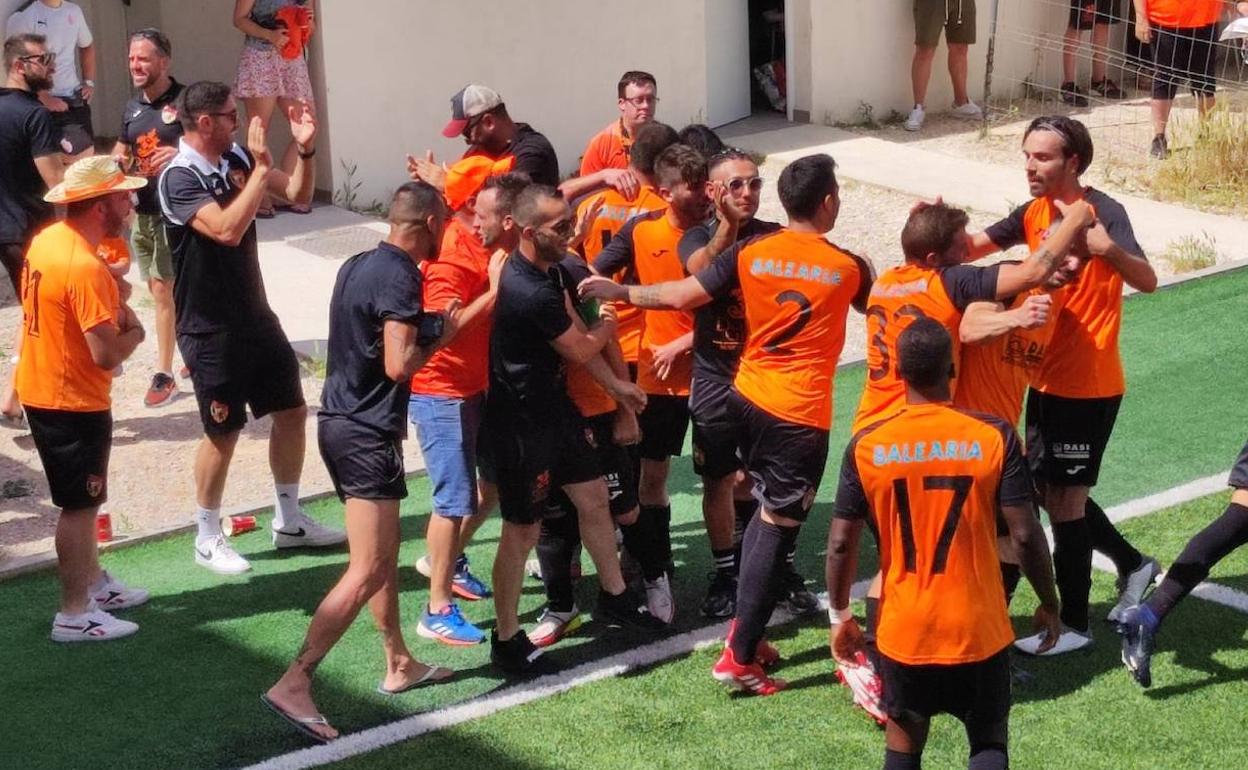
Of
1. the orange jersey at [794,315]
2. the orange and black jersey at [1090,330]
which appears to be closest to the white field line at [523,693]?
the orange jersey at [794,315]

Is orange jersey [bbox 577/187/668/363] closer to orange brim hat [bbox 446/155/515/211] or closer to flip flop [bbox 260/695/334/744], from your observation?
orange brim hat [bbox 446/155/515/211]

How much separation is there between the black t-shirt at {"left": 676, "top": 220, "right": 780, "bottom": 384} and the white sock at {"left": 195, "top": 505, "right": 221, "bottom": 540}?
2432mm

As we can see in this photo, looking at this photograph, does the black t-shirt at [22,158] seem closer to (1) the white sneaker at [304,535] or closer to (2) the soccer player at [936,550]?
(1) the white sneaker at [304,535]

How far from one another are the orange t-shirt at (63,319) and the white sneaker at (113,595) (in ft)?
2.85

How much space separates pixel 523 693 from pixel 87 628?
1876 millimetres

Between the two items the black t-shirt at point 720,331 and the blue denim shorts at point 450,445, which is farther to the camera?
the blue denim shorts at point 450,445

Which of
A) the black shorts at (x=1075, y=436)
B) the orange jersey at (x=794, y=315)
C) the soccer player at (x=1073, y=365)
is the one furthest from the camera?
the black shorts at (x=1075, y=436)

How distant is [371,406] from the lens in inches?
235

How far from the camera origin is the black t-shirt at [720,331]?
6.41m

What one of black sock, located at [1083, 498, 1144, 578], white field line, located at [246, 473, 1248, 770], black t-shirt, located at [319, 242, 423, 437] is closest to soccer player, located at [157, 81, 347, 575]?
black t-shirt, located at [319, 242, 423, 437]

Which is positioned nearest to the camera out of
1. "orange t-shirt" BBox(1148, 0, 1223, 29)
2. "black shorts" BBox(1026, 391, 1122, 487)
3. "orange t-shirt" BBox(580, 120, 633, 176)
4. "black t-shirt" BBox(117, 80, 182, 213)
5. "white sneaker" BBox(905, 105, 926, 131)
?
"black shorts" BBox(1026, 391, 1122, 487)

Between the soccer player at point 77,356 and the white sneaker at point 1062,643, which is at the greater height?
the soccer player at point 77,356

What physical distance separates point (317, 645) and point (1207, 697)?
3.18 meters

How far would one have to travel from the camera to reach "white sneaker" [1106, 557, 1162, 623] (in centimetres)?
657
